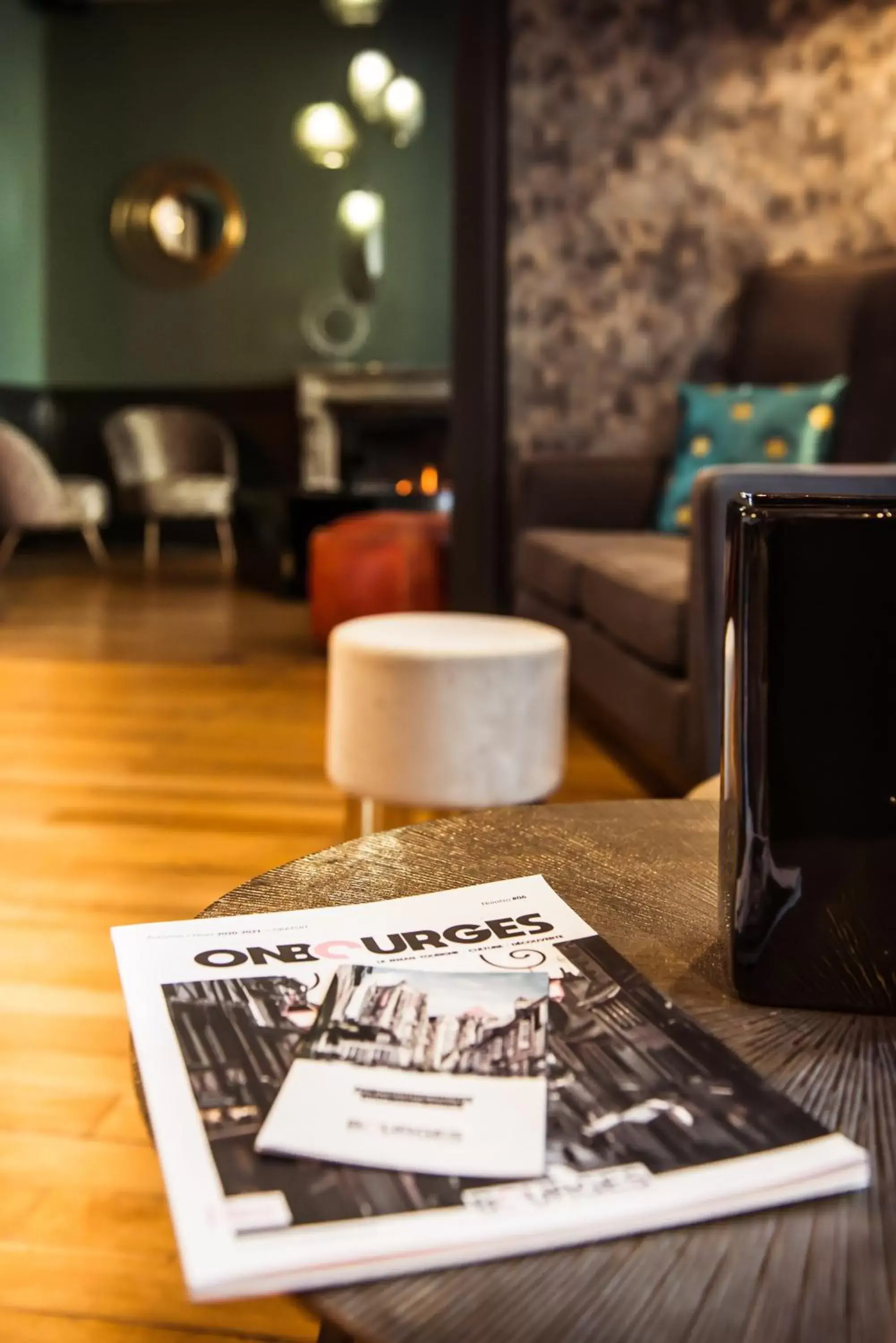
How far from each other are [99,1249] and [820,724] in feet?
2.65

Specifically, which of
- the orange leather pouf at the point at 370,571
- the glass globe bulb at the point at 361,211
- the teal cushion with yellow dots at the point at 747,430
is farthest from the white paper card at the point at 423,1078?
the glass globe bulb at the point at 361,211

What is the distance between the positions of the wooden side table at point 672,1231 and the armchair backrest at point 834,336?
2649mm

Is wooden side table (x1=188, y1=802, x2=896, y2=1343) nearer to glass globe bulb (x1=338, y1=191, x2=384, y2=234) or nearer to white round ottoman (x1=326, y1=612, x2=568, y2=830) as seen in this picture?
white round ottoman (x1=326, y1=612, x2=568, y2=830)

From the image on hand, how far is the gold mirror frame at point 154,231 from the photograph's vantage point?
291 inches

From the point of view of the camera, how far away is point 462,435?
4.23 metres

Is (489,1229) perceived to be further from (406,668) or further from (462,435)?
(462,435)

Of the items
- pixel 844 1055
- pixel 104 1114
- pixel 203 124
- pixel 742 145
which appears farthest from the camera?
pixel 203 124

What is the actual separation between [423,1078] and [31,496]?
5762 millimetres

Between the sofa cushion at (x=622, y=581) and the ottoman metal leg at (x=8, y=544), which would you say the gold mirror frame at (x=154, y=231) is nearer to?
the ottoman metal leg at (x=8, y=544)

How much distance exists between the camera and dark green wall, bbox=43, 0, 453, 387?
711cm

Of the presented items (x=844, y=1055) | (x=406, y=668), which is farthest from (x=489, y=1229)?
(x=406, y=668)

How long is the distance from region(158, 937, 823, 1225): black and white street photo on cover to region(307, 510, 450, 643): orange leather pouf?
3500mm

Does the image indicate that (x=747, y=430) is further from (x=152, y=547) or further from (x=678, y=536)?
(x=152, y=547)

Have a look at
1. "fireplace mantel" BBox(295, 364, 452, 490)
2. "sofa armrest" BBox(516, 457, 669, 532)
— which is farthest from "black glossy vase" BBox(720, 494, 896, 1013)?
"fireplace mantel" BBox(295, 364, 452, 490)
